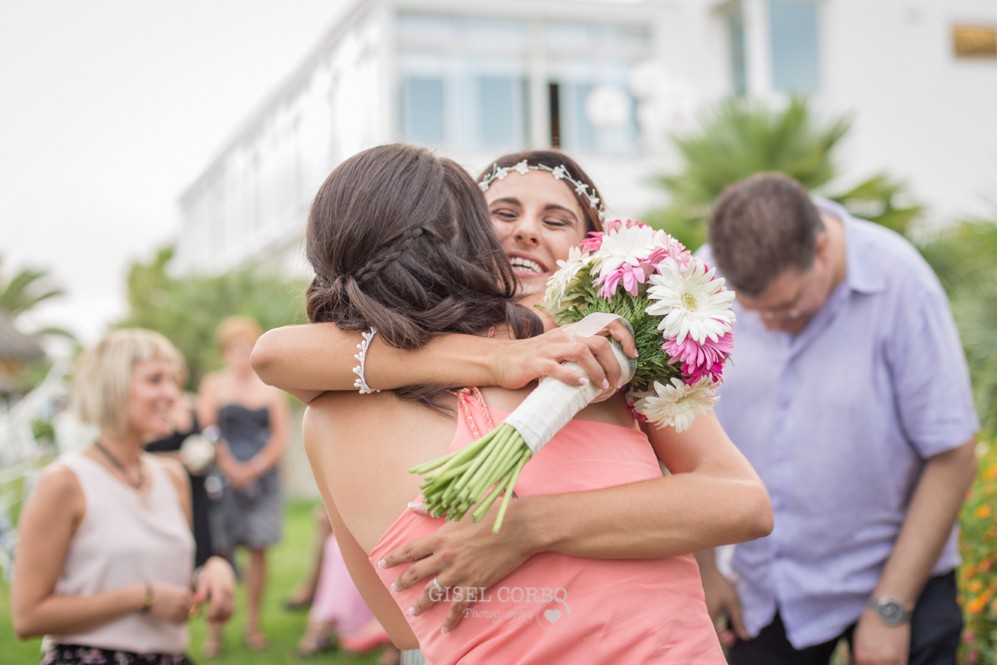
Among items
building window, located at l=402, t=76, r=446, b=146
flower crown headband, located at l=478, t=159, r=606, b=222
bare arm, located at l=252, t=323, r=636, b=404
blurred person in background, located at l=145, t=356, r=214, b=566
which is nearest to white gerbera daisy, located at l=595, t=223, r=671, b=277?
bare arm, located at l=252, t=323, r=636, b=404

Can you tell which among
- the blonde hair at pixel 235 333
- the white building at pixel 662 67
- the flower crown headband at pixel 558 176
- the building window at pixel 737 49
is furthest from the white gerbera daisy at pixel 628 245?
the building window at pixel 737 49

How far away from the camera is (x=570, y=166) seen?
9.05 ft

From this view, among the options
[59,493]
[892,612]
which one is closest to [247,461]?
[59,493]

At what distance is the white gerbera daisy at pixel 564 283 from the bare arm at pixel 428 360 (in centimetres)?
18

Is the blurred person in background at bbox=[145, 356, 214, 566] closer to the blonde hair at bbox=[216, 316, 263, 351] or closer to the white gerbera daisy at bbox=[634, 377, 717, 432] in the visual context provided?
the blonde hair at bbox=[216, 316, 263, 351]

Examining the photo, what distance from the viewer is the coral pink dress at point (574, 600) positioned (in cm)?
196

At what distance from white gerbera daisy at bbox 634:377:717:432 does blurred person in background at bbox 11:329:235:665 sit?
2498 mm

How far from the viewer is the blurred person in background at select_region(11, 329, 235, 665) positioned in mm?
3715

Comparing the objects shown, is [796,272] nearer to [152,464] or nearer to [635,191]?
[152,464]

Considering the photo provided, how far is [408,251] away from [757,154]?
7.89m

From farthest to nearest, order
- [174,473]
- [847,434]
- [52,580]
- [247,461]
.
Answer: [247,461] → [174,473] → [52,580] → [847,434]

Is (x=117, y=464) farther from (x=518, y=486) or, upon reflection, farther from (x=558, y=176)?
(x=518, y=486)

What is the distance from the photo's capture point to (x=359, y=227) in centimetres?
212

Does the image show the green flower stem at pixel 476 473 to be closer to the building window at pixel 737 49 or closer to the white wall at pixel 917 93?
the white wall at pixel 917 93
